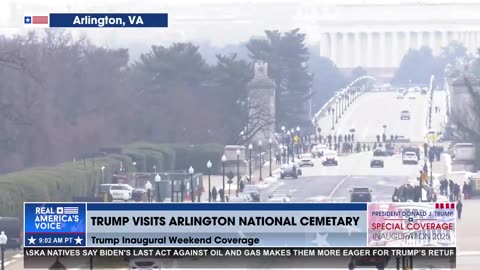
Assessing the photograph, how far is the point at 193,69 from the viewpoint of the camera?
65.9m

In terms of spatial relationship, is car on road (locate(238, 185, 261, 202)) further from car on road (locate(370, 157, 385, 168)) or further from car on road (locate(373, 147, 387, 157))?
car on road (locate(373, 147, 387, 157))

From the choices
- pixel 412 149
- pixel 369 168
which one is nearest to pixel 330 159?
pixel 369 168

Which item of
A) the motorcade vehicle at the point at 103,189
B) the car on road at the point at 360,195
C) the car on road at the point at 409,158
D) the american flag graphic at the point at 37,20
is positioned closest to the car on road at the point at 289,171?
the car on road at the point at 409,158

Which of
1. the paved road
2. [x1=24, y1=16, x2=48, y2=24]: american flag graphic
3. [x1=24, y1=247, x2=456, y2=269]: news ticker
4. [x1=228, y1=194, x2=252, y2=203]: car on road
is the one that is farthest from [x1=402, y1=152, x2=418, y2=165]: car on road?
[x1=24, y1=247, x2=456, y2=269]: news ticker

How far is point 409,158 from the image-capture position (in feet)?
209

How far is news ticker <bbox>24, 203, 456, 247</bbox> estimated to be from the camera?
63.7 ft

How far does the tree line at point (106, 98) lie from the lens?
48.8 metres

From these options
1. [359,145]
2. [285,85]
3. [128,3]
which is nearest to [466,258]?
[128,3]

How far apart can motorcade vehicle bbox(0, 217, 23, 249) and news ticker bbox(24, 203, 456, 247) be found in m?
10.4

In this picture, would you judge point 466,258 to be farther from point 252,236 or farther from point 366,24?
point 366,24

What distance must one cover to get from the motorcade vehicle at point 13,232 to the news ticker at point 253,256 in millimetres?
10655

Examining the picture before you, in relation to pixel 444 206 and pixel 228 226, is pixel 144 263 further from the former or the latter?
pixel 444 206

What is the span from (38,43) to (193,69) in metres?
10.2

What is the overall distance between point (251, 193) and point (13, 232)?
13.0 metres
